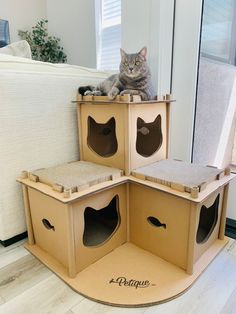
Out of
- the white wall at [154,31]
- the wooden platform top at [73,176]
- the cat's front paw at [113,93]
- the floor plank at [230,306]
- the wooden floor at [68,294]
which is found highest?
the white wall at [154,31]

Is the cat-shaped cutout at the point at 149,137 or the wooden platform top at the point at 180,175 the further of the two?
the cat-shaped cutout at the point at 149,137

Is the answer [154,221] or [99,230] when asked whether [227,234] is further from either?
[99,230]

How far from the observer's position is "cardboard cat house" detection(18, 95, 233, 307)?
887 mm

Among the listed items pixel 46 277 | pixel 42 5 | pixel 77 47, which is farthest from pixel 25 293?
pixel 42 5

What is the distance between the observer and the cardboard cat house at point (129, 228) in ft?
2.91

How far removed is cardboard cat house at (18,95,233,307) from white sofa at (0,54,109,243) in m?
0.08

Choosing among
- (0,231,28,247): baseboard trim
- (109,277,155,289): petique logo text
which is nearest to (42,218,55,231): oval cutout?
(0,231,28,247): baseboard trim

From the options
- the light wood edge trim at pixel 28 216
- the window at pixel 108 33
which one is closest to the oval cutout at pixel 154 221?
the light wood edge trim at pixel 28 216

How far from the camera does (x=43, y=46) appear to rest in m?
2.27

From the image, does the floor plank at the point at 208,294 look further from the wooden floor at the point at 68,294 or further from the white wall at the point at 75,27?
the white wall at the point at 75,27

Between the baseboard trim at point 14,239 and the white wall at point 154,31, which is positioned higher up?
the white wall at point 154,31

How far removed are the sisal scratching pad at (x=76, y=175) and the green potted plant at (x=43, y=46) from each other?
4.91 ft

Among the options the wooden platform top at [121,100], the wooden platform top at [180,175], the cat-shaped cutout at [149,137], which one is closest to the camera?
the wooden platform top at [180,175]

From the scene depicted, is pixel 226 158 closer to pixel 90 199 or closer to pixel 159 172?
pixel 159 172
